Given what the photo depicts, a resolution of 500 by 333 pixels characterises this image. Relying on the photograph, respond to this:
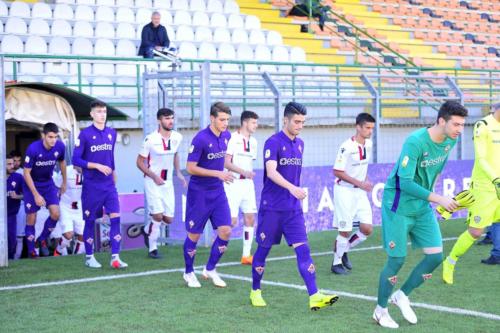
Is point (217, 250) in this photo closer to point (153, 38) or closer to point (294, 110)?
point (294, 110)

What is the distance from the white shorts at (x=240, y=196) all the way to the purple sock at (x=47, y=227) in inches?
116

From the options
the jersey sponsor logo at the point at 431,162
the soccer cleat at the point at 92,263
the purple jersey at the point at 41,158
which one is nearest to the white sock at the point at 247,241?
the soccer cleat at the point at 92,263

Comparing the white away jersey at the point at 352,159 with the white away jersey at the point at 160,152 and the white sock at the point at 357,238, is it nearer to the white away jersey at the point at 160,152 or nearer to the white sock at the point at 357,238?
the white sock at the point at 357,238

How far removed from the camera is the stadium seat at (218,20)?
68.2 feet

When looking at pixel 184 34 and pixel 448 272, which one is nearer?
pixel 448 272

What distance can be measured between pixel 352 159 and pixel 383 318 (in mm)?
3614

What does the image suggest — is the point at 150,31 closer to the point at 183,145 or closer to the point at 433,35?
the point at 183,145

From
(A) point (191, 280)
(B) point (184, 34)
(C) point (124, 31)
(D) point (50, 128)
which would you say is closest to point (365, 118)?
(A) point (191, 280)

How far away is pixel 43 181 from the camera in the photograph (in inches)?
490

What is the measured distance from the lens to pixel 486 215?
372 inches

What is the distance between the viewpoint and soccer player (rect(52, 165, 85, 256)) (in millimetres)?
12883

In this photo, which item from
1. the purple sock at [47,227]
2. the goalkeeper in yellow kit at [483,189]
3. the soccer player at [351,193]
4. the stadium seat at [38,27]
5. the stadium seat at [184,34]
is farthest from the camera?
the stadium seat at [184,34]

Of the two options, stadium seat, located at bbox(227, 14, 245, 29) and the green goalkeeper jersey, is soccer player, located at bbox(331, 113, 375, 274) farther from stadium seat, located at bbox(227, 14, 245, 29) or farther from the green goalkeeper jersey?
stadium seat, located at bbox(227, 14, 245, 29)

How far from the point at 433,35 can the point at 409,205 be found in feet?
66.4
